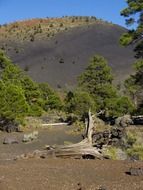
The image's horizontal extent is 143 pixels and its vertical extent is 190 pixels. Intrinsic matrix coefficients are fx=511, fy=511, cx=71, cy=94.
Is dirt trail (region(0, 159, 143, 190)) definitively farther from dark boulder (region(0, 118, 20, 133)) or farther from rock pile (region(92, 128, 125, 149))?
dark boulder (region(0, 118, 20, 133))

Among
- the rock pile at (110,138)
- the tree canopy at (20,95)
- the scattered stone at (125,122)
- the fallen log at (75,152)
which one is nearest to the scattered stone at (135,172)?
the fallen log at (75,152)

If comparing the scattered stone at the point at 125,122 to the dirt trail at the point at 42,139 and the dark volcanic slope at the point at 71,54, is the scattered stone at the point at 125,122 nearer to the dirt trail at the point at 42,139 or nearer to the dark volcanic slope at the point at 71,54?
the dirt trail at the point at 42,139

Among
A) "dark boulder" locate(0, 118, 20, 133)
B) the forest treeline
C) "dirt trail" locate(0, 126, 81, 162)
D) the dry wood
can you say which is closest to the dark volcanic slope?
the forest treeline

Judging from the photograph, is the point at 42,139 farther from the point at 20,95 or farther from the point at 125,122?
the point at 125,122

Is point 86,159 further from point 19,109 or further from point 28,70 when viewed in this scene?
point 28,70

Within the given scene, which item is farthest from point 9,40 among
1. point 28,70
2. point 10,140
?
point 10,140

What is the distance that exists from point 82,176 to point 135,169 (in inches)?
68.8

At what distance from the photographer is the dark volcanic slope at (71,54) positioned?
84.6 meters

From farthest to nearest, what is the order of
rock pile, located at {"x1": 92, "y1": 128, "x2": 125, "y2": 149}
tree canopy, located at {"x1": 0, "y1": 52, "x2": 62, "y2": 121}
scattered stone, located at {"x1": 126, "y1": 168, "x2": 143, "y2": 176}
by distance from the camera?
tree canopy, located at {"x1": 0, "y1": 52, "x2": 62, "y2": 121} → rock pile, located at {"x1": 92, "y1": 128, "x2": 125, "y2": 149} → scattered stone, located at {"x1": 126, "y1": 168, "x2": 143, "y2": 176}

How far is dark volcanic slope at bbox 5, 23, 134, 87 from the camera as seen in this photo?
8462 cm

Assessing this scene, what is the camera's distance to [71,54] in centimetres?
9469

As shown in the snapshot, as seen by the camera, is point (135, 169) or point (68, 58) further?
point (68, 58)

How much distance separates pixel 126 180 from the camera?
14578mm

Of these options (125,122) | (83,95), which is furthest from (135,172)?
(83,95)
